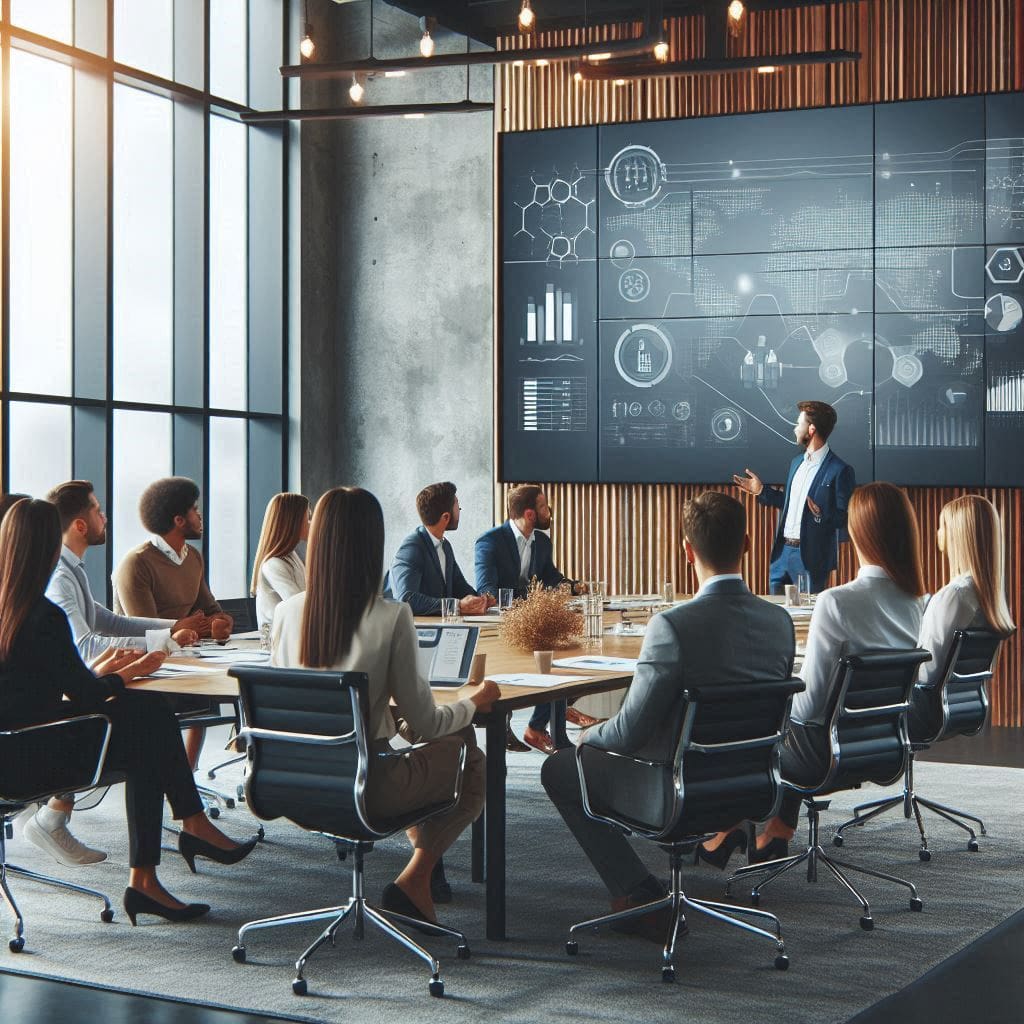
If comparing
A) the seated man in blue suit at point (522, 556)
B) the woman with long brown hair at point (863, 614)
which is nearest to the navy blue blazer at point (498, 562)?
the seated man in blue suit at point (522, 556)

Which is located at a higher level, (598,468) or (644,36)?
(644,36)

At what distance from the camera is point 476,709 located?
15.3 ft

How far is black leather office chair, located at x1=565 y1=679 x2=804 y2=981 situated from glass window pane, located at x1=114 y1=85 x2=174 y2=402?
675 cm

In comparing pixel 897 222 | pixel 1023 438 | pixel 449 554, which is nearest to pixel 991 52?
pixel 897 222

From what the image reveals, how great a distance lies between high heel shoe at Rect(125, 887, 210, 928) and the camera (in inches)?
199

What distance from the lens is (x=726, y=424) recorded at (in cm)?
1053

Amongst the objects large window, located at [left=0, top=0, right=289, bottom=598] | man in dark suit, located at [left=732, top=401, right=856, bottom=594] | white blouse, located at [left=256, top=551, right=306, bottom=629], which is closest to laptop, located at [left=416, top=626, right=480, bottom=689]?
white blouse, located at [left=256, top=551, right=306, bottom=629]

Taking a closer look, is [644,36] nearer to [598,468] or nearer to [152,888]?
[598,468]

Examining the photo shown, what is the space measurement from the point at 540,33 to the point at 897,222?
123 inches

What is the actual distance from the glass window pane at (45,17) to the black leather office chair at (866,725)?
708 cm

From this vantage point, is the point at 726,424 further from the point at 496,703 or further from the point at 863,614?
the point at 496,703

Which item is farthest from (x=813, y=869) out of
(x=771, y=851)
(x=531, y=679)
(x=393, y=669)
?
(x=393, y=669)

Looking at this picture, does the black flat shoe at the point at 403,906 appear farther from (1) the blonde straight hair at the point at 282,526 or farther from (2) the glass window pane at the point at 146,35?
(2) the glass window pane at the point at 146,35

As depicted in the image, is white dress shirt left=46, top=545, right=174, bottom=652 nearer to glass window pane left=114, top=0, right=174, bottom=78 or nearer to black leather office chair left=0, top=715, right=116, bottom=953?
black leather office chair left=0, top=715, right=116, bottom=953
